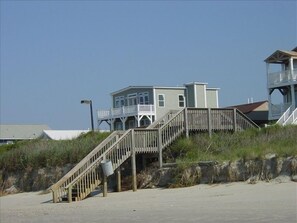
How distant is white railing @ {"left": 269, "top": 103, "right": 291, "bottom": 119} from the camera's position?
44312 mm

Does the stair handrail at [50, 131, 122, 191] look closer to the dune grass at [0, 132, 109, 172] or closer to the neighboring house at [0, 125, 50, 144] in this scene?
the dune grass at [0, 132, 109, 172]

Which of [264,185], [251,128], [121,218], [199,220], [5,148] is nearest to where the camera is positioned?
[199,220]

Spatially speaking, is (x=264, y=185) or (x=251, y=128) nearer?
(x=264, y=185)

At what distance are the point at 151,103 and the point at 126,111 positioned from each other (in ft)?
9.47

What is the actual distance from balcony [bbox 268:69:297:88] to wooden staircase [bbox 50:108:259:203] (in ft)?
57.2

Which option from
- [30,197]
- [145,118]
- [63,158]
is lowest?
[30,197]

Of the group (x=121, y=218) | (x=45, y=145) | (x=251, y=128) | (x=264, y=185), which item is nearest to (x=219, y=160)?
(x=264, y=185)

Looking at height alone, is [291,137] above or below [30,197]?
above

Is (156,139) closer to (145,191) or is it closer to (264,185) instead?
(145,191)

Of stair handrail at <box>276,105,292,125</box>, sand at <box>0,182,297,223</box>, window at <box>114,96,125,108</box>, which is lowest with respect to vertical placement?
sand at <box>0,182,297,223</box>

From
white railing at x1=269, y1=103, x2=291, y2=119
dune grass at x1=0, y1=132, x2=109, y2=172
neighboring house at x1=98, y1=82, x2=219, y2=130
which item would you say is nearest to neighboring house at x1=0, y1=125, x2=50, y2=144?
neighboring house at x1=98, y1=82, x2=219, y2=130

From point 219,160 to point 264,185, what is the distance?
3149 millimetres

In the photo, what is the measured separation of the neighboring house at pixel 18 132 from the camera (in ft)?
268

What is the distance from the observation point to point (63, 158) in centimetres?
2797
